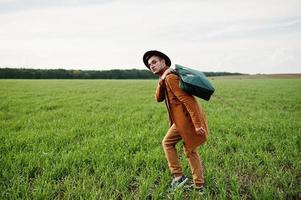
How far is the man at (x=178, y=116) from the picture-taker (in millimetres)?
3080

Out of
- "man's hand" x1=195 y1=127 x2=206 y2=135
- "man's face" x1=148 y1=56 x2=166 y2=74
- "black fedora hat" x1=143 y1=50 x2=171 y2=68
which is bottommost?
"man's hand" x1=195 y1=127 x2=206 y2=135

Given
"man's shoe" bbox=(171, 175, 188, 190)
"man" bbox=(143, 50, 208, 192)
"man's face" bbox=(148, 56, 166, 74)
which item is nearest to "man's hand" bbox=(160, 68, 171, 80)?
"man" bbox=(143, 50, 208, 192)

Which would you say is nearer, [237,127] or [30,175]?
[30,175]

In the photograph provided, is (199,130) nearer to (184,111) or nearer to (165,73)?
(184,111)

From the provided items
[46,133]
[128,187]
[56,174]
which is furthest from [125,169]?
[46,133]

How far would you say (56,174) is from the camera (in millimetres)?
4016

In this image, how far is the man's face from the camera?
332 cm

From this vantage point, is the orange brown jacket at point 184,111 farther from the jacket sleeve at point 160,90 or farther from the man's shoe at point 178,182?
the man's shoe at point 178,182

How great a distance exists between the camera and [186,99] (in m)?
3.07

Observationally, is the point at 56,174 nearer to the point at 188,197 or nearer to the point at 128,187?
the point at 128,187

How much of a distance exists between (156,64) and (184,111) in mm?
698

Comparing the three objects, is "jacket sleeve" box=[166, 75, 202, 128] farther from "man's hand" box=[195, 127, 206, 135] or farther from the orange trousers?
the orange trousers

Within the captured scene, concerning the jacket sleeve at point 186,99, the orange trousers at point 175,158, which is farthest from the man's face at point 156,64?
the orange trousers at point 175,158

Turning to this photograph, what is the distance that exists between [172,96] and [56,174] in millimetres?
2249
